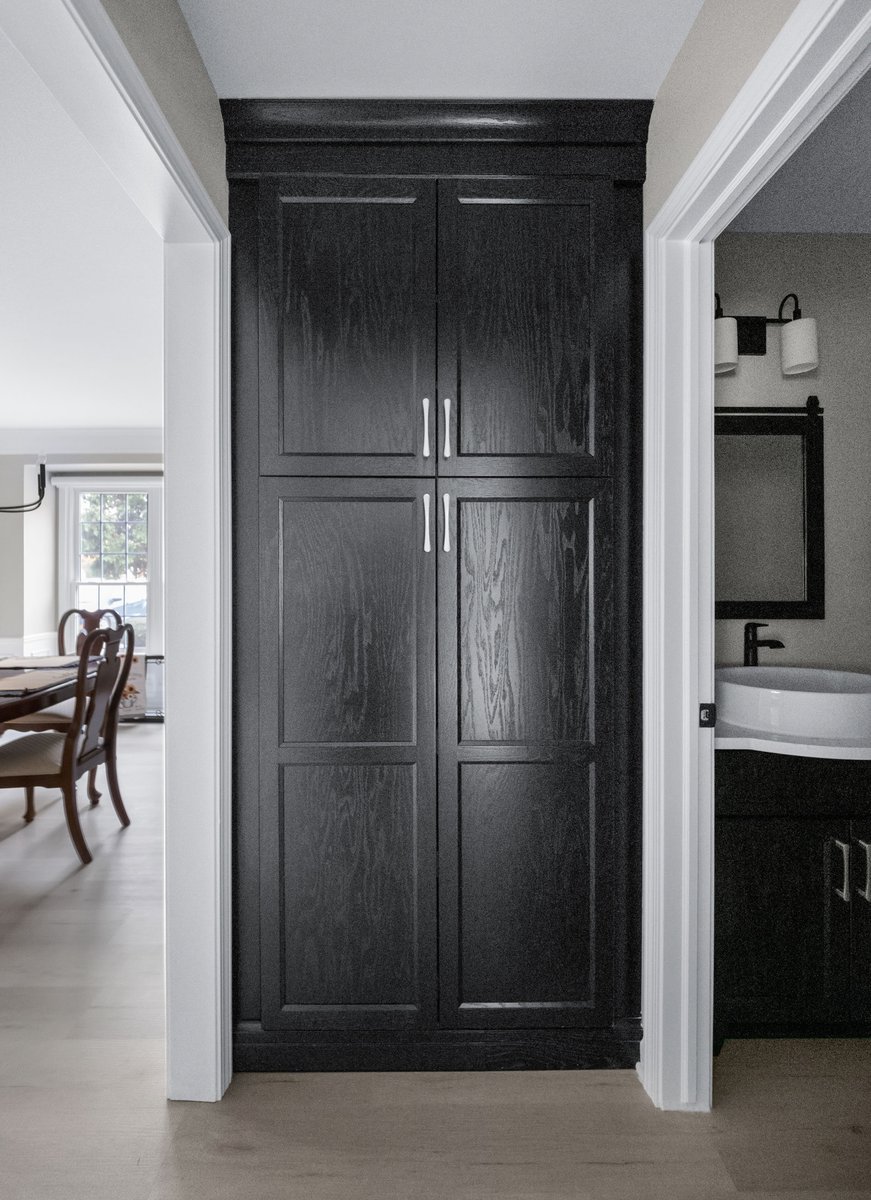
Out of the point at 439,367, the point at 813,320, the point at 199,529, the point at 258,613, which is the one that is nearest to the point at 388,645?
the point at 258,613

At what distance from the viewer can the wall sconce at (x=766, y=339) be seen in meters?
2.54

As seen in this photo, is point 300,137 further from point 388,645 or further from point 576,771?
point 576,771

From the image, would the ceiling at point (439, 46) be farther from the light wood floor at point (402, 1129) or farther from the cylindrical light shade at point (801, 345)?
the light wood floor at point (402, 1129)

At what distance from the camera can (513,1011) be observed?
7.06 feet

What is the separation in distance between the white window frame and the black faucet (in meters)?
5.82

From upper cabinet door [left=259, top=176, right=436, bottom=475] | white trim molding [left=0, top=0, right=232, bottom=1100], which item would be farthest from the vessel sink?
white trim molding [left=0, top=0, right=232, bottom=1100]

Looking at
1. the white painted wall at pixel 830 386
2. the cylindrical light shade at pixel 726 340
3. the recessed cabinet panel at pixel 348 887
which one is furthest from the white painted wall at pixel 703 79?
the recessed cabinet panel at pixel 348 887

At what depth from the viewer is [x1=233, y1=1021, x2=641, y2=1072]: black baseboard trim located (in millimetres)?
2146

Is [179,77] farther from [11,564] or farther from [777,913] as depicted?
[11,564]

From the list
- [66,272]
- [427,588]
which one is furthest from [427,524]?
[66,272]

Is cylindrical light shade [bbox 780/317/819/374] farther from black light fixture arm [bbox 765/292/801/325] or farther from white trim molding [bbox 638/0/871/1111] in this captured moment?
white trim molding [bbox 638/0/871/1111]

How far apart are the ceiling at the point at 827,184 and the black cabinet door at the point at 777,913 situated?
1.84 metres

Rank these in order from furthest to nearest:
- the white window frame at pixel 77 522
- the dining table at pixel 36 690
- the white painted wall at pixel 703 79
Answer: the white window frame at pixel 77 522 → the dining table at pixel 36 690 → the white painted wall at pixel 703 79

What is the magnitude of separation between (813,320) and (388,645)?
1.69 meters
